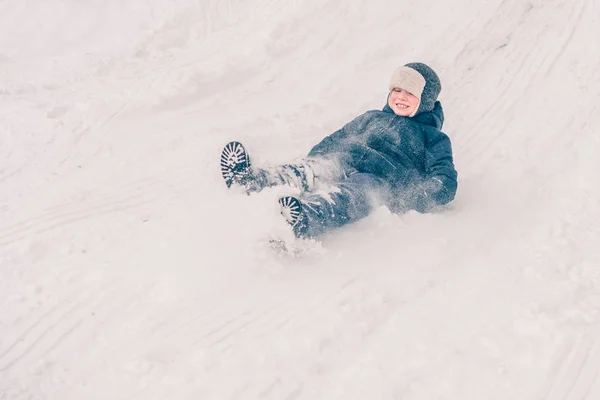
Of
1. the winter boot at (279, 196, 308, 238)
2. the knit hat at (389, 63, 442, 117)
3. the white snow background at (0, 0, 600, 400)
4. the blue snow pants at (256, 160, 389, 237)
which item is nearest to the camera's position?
the white snow background at (0, 0, 600, 400)

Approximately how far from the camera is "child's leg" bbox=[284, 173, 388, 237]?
A: 2912 mm

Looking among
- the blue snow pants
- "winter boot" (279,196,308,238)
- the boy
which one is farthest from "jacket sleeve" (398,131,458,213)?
"winter boot" (279,196,308,238)

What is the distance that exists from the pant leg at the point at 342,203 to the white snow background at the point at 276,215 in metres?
0.11

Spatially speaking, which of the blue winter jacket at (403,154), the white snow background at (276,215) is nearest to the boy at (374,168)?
the blue winter jacket at (403,154)

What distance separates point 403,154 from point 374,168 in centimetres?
22

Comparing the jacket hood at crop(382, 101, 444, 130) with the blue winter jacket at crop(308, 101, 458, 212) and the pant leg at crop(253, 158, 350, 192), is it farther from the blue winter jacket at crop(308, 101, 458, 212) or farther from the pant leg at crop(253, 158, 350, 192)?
the pant leg at crop(253, 158, 350, 192)

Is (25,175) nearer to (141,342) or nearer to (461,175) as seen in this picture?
(141,342)

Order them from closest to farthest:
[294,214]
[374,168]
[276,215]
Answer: [294,214]
[276,215]
[374,168]

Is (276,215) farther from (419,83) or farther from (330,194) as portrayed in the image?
(419,83)

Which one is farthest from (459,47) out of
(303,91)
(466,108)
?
(303,91)

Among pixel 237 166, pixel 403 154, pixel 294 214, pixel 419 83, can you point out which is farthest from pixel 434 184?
pixel 237 166

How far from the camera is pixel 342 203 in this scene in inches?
119

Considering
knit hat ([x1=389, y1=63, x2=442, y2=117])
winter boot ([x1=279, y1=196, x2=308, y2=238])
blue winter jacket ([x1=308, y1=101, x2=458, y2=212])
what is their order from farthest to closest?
1. knit hat ([x1=389, y1=63, x2=442, y2=117])
2. blue winter jacket ([x1=308, y1=101, x2=458, y2=212])
3. winter boot ([x1=279, y1=196, x2=308, y2=238])

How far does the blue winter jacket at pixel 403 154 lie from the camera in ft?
10.6
